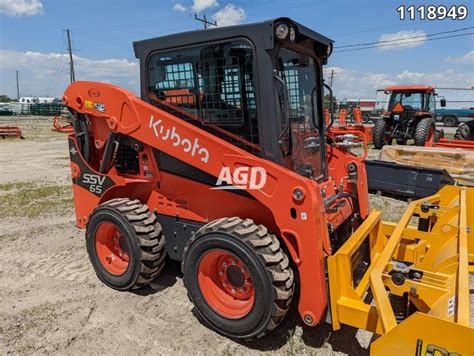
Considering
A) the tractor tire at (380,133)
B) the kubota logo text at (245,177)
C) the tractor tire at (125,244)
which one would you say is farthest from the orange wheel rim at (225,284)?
the tractor tire at (380,133)

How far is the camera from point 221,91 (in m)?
3.27

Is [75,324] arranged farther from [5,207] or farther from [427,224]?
[5,207]

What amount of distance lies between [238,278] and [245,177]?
81cm

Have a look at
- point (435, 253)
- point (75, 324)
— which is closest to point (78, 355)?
point (75, 324)

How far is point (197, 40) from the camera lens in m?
3.23

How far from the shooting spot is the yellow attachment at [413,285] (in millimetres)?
2121

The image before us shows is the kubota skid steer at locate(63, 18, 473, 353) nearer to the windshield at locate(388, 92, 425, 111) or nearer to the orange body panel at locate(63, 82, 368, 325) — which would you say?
the orange body panel at locate(63, 82, 368, 325)

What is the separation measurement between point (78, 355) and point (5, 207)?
5.10 metres

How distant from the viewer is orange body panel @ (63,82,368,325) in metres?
2.77

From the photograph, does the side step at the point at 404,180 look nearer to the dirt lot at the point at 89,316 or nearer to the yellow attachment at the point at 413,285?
the yellow attachment at the point at 413,285

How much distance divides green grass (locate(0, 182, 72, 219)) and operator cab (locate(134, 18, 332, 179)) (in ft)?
13.8

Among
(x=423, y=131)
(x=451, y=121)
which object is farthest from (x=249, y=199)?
(x=451, y=121)

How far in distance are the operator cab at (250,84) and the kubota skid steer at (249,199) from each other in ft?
0.04

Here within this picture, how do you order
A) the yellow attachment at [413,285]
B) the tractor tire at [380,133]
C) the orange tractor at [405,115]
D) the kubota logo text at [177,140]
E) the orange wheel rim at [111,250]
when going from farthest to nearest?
1. the tractor tire at [380,133]
2. the orange tractor at [405,115]
3. the orange wheel rim at [111,250]
4. the kubota logo text at [177,140]
5. the yellow attachment at [413,285]
